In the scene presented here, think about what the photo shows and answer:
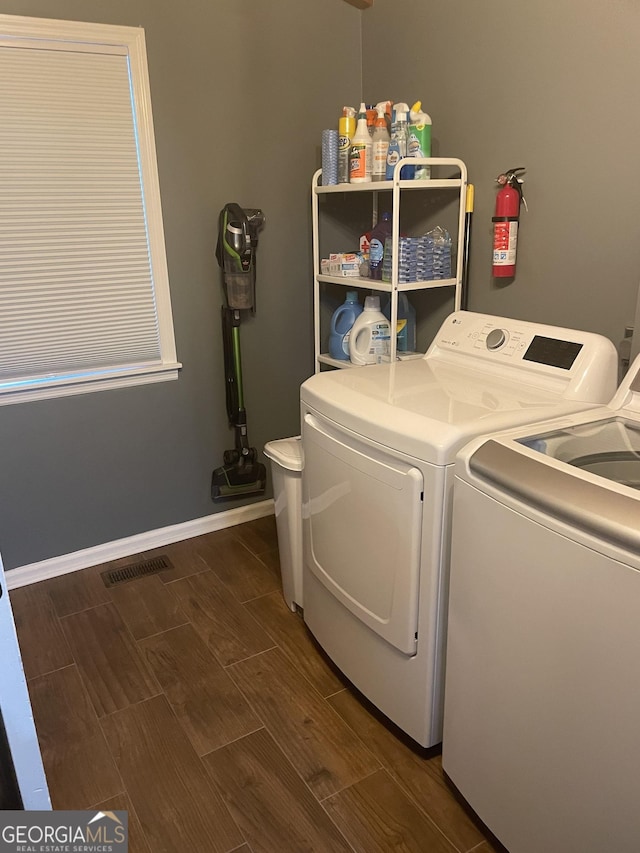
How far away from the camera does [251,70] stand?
2459 millimetres

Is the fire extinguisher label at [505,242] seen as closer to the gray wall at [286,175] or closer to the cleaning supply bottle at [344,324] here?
the gray wall at [286,175]

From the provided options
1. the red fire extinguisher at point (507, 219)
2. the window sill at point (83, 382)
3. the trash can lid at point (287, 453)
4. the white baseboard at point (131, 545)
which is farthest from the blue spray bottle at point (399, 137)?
the white baseboard at point (131, 545)

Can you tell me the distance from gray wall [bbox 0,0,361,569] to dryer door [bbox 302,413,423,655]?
976 mm

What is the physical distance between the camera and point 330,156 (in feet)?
7.77

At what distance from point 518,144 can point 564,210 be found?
0.29m

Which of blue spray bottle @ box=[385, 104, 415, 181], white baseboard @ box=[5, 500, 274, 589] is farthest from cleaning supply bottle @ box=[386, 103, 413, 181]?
white baseboard @ box=[5, 500, 274, 589]

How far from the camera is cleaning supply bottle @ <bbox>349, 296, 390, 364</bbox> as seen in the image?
239 centimetres

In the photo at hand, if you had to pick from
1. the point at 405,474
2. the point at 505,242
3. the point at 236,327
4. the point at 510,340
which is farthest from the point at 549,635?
the point at 236,327

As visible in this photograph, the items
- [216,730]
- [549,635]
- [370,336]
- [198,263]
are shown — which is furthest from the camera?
[198,263]

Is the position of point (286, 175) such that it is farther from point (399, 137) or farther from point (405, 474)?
point (405, 474)

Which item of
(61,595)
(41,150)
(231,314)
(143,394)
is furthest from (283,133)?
(61,595)

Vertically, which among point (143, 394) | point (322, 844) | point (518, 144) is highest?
point (518, 144)

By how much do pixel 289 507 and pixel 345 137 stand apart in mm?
1351

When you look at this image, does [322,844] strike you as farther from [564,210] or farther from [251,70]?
[251,70]
